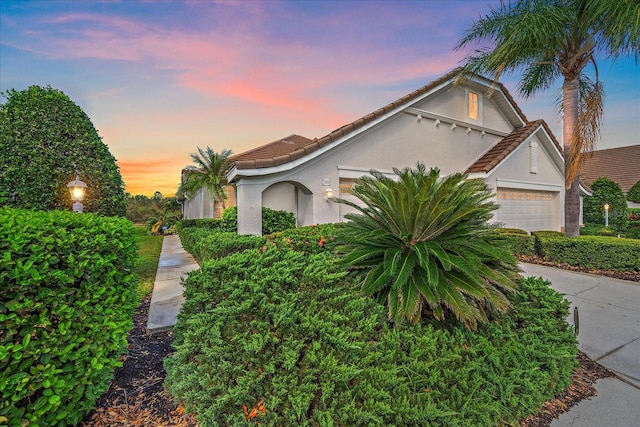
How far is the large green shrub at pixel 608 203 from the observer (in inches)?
647

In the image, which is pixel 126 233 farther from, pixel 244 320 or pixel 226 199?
pixel 226 199

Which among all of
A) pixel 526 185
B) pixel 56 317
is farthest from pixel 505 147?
pixel 56 317

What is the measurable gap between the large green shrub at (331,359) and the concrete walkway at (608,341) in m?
0.29

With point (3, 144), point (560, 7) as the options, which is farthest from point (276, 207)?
point (560, 7)

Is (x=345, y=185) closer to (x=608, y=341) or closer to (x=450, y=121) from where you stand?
(x=450, y=121)

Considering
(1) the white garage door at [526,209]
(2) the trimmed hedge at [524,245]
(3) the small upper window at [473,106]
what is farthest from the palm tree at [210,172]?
(2) the trimmed hedge at [524,245]

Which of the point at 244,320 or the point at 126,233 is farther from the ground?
the point at 126,233

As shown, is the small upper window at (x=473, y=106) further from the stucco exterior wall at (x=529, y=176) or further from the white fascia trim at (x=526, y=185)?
the white fascia trim at (x=526, y=185)

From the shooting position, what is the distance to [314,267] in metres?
3.21

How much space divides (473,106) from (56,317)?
13.6 meters

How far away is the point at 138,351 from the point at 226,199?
13.4m

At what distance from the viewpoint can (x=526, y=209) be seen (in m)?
12.7

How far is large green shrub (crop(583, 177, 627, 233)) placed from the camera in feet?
53.9

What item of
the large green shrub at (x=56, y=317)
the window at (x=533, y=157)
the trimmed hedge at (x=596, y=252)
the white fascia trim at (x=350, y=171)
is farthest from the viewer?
the window at (x=533, y=157)
